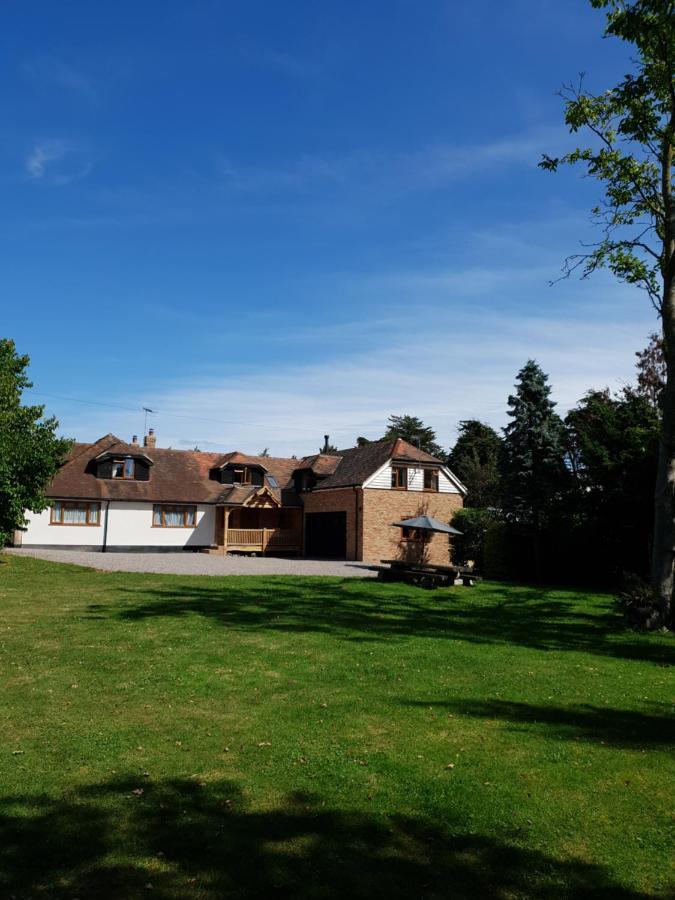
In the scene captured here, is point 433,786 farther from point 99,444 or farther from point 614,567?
point 99,444

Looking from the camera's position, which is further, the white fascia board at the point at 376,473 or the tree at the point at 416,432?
the tree at the point at 416,432

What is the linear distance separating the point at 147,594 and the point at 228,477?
24.8 metres

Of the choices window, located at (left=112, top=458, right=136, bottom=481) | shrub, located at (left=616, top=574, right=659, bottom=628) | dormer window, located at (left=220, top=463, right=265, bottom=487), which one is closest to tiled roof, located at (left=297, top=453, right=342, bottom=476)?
dormer window, located at (left=220, top=463, right=265, bottom=487)

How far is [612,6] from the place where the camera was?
1398cm

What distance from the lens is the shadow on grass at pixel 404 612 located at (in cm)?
1264

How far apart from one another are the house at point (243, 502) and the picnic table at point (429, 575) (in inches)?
443

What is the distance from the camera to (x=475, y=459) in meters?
53.2

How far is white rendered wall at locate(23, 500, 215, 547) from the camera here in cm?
3616

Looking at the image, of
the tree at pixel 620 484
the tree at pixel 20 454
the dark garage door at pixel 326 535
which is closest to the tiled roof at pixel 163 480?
the dark garage door at pixel 326 535

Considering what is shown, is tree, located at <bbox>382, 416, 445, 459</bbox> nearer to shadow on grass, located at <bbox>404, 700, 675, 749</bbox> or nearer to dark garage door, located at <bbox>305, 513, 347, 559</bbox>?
dark garage door, located at <bbox>305, 513, 347, 559</bbox>

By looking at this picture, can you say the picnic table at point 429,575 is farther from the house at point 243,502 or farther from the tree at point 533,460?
the house at point 243,502

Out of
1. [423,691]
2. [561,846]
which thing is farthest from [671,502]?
[561,846]

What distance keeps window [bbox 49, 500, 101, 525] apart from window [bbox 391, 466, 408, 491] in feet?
54.2

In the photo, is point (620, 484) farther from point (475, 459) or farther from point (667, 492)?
point (475, 459)
